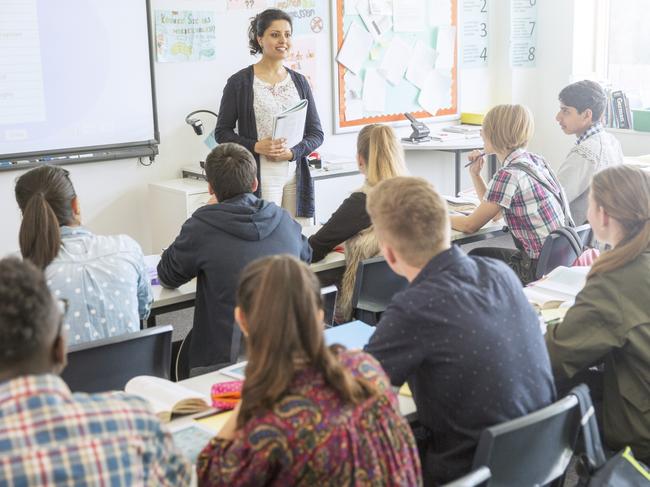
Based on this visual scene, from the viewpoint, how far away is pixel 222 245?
2844mm

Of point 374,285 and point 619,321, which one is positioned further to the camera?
point 374,285

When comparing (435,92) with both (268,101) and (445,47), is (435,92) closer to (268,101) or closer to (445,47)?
(445,47)

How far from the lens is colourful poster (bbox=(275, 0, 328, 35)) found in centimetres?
558

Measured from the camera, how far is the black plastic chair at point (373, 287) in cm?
318

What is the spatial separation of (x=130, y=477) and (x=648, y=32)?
5986mm

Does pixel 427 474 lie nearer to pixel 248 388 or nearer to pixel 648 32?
pixel 248 388

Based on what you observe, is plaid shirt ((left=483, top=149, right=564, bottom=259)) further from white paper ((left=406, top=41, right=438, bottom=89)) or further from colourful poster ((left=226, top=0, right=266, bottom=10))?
white paper ((left=406, top=41, right=438, bottom=89))

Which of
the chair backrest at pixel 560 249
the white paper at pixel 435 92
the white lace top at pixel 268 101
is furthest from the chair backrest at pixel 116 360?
the white paper at pixel 435 92

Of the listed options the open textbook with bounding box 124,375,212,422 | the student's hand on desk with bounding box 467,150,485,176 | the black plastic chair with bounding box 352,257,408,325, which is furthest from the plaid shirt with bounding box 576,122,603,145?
the open textbook with bounding box 124,375,212,422

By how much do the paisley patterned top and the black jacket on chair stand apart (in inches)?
55.3

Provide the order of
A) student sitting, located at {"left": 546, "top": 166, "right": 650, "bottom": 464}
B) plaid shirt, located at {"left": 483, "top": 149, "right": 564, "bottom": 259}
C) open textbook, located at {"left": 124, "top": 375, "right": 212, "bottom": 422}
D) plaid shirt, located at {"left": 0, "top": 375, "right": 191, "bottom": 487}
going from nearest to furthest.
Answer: plaid shirt, located at {"left": 0, "top": 375, "right": 191, "bottom": 487}, open textbook, located at {"left": 124, "top": 375, "right": 212, "bottom": 422}, student sitting, located at {"left": 546, "top": 166, "right": 650, "bottom": 464}, plaid shirt, located at {"left": 483, "top": 149, "right": 564, "bottom": 259}

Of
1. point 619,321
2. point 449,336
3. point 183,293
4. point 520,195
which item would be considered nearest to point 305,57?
point 520,195

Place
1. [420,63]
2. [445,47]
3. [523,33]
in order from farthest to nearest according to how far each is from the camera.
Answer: [523,33] < [445,47] < [420,63]

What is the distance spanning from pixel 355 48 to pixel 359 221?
2.91 meters
